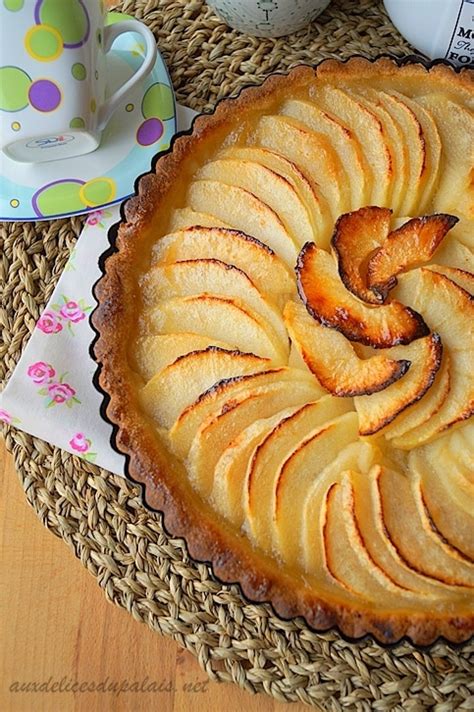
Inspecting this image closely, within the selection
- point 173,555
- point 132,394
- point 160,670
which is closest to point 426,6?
point 132,394

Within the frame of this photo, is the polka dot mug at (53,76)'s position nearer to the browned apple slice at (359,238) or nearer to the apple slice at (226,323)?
the apple slice at (226,323)

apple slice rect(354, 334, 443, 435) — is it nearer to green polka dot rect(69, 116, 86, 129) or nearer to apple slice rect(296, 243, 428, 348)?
apple slice rect(296, 243, 428, 348)

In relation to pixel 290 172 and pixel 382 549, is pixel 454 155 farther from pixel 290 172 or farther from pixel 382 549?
pixel 382 549

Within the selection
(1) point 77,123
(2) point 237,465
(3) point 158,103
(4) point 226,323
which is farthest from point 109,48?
(2) point 237,465

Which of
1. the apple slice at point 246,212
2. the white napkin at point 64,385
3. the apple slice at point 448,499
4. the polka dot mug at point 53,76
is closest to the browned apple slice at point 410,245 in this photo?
the apple slice at point 246,212

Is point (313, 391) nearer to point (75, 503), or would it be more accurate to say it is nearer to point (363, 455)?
point (363, 455)

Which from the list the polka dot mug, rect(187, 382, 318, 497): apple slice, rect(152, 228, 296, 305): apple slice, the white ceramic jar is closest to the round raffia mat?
the white ceramic jar
